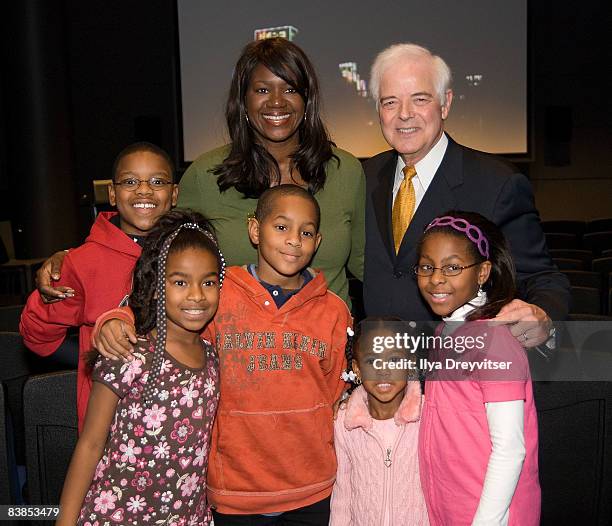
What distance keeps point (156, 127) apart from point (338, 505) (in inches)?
379

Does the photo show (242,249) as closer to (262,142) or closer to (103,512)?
(262,142)

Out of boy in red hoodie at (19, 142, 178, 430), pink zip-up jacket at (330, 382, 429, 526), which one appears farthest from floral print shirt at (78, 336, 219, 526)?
pink zip-up jacket at (330, 382, 429, 526)

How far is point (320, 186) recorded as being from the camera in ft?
7.79

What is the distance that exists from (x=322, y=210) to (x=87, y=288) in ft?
2.76

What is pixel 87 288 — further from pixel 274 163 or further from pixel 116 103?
pixel 116 103

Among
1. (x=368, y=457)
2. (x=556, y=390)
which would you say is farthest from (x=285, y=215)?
(x=556, y=390)

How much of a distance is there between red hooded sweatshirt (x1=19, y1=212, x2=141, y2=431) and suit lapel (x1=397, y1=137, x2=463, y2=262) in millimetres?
913

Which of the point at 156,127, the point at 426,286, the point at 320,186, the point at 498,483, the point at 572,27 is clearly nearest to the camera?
the point at 498,483

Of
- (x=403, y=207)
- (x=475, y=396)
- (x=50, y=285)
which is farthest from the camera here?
(x=403, y=207)

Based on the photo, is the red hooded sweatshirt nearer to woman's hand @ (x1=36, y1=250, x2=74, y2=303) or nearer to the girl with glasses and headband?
woman's hand @ (x1=36, y1=250, x2=74, y2=303)

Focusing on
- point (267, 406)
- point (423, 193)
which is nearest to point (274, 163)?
point (423, 193)

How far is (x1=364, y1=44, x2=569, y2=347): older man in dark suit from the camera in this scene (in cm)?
214

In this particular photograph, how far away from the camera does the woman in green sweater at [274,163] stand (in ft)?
7.61

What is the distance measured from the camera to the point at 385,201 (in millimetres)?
2418
